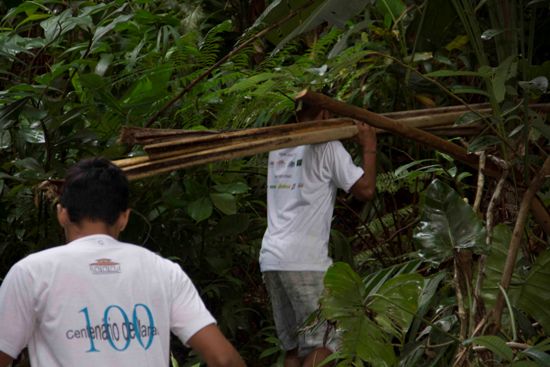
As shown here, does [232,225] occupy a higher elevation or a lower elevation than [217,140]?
lower

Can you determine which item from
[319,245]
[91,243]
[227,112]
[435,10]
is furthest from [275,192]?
[91,243]

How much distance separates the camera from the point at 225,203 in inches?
256

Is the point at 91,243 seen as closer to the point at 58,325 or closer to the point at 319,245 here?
the point at 58,325

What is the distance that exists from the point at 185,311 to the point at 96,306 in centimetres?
28

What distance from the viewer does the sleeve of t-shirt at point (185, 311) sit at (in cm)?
353

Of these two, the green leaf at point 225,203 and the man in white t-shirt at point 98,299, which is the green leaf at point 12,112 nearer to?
the green leaf at point 225,203

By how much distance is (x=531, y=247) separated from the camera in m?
5.79

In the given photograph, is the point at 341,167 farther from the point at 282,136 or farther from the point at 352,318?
the point at 352,318

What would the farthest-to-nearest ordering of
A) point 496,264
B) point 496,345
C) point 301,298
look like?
point 301,298, point 496,264, point 496,345

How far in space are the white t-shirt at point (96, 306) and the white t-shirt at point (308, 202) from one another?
7.20ft

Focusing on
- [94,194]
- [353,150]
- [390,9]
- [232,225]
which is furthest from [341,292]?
[353,150]

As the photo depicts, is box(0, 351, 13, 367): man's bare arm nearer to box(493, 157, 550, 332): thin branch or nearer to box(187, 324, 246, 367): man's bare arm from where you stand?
box(187, 324, 246, 367): man's bare arm

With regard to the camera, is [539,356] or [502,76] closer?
[539,356]

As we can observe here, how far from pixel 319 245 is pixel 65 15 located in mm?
2142
